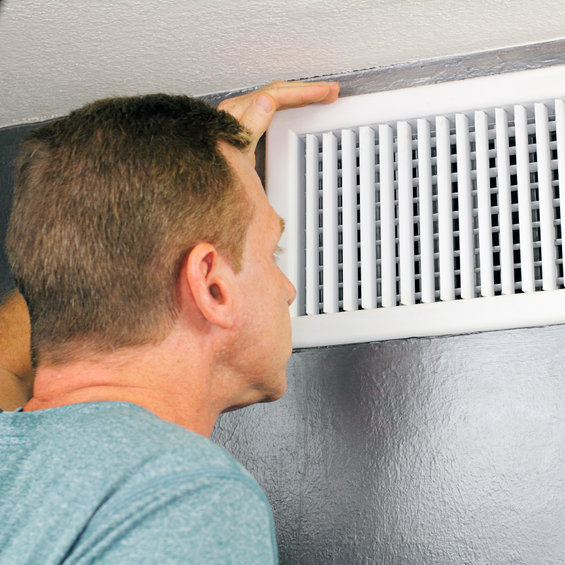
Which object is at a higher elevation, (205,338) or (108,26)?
(108,26)

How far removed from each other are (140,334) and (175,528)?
0.25 metres

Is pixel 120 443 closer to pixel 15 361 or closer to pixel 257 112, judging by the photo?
pixel 15 361

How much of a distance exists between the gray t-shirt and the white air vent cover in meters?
0.55

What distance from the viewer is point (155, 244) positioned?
2.79ft

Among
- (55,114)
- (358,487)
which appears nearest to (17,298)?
(55,114)

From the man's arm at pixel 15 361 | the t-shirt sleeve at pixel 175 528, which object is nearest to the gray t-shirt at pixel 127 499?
the t-shirt sleeve at pixel 175 528

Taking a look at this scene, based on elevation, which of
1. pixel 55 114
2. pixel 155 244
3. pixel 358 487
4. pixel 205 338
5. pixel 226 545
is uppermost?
pixel 55 114

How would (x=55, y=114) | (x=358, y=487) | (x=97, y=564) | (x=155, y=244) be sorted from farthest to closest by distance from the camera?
(x=55, y=114) < (x=358, y=487) < (x=155, y=244) < (x=97, y=564)

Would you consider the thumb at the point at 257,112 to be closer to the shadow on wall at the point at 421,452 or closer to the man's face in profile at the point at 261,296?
the man's face in profile at the point at 261,296

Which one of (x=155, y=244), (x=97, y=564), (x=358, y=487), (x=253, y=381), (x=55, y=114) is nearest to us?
(x=97, y=564)

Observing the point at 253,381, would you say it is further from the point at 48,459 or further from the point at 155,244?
the point at 48,459

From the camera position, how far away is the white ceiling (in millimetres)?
1152

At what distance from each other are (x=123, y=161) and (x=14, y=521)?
370 mm

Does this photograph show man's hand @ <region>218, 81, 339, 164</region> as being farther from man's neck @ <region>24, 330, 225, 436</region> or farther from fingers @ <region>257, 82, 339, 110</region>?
man's neck @ <region>24, 330, 225, 436</region>
